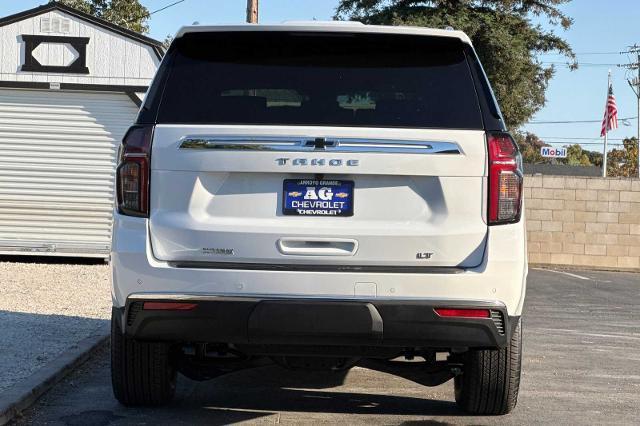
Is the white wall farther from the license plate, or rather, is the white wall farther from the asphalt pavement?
the license plate

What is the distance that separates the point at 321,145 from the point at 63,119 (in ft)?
41.4

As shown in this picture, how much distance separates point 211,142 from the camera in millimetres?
5270

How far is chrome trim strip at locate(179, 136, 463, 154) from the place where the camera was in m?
5.23

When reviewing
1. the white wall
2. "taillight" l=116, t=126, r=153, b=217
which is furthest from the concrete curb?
the white wall

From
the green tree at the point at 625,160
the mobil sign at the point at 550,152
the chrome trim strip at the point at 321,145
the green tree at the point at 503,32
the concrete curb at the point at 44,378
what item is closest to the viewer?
the chrome trim strip at the point at 321,145

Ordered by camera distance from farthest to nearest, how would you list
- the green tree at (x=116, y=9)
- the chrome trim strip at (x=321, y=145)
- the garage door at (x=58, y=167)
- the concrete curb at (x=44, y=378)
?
the green tree at (x=116, y=9) < the garage door at (x=58, y=167) < the concrete curb at (x=44, y=378) < the chrome trim strip at (x=321, y=145)

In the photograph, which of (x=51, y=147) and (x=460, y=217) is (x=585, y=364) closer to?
(x=460, y=217)

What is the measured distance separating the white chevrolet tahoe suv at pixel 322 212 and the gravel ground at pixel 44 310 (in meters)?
2.12

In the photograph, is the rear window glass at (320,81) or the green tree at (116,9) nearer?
the rear window glass at (320,81)

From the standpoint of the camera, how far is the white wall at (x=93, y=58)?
16891 millimetres

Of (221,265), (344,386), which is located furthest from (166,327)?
(344,386)

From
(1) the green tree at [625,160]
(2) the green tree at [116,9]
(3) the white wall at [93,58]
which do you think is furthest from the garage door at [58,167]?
(1) the green tree at [625,160]

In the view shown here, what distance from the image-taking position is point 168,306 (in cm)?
522

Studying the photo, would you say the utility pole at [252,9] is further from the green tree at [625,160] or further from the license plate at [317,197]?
the green tree at [625,160]
